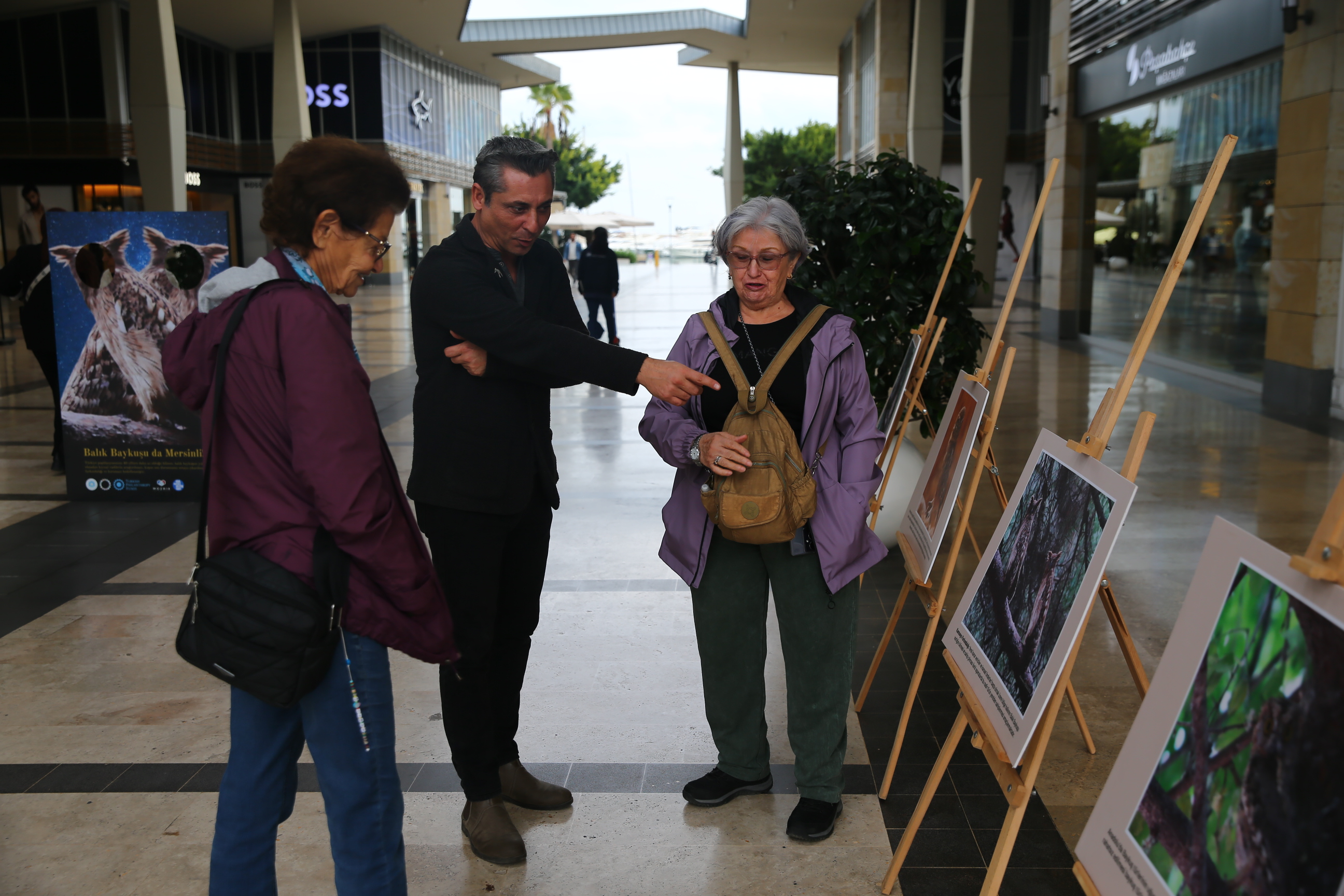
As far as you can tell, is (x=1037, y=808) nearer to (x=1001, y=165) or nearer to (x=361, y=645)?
(x=361, y=645)

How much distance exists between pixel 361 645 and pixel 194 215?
5.64 meters

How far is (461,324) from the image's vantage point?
8.83 ft

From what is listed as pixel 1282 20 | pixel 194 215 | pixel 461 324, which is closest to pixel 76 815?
pixel 461 324

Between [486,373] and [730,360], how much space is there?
66 cm

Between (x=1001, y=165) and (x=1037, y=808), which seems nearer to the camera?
(x=1037, y=808)

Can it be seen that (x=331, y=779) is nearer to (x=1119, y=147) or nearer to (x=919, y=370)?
(x=919, y=370)

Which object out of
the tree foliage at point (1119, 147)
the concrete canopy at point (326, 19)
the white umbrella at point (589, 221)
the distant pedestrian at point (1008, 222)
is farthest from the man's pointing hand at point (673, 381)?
the white umbrella at point (589, 221)

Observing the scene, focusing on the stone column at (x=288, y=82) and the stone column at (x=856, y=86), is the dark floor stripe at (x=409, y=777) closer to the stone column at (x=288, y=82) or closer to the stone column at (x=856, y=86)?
the stone column at (x=288, y=82)

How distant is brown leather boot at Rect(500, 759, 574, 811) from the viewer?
10.6 feet

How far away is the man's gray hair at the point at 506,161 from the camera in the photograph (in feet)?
8.84

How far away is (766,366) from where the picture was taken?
302 centimetres

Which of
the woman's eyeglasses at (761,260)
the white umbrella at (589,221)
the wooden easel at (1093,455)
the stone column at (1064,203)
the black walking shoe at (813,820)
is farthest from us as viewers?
the white umbrella at (589,221)

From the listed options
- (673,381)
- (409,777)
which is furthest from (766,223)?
(409,777)

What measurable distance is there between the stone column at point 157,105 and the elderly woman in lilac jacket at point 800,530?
44.1ft
